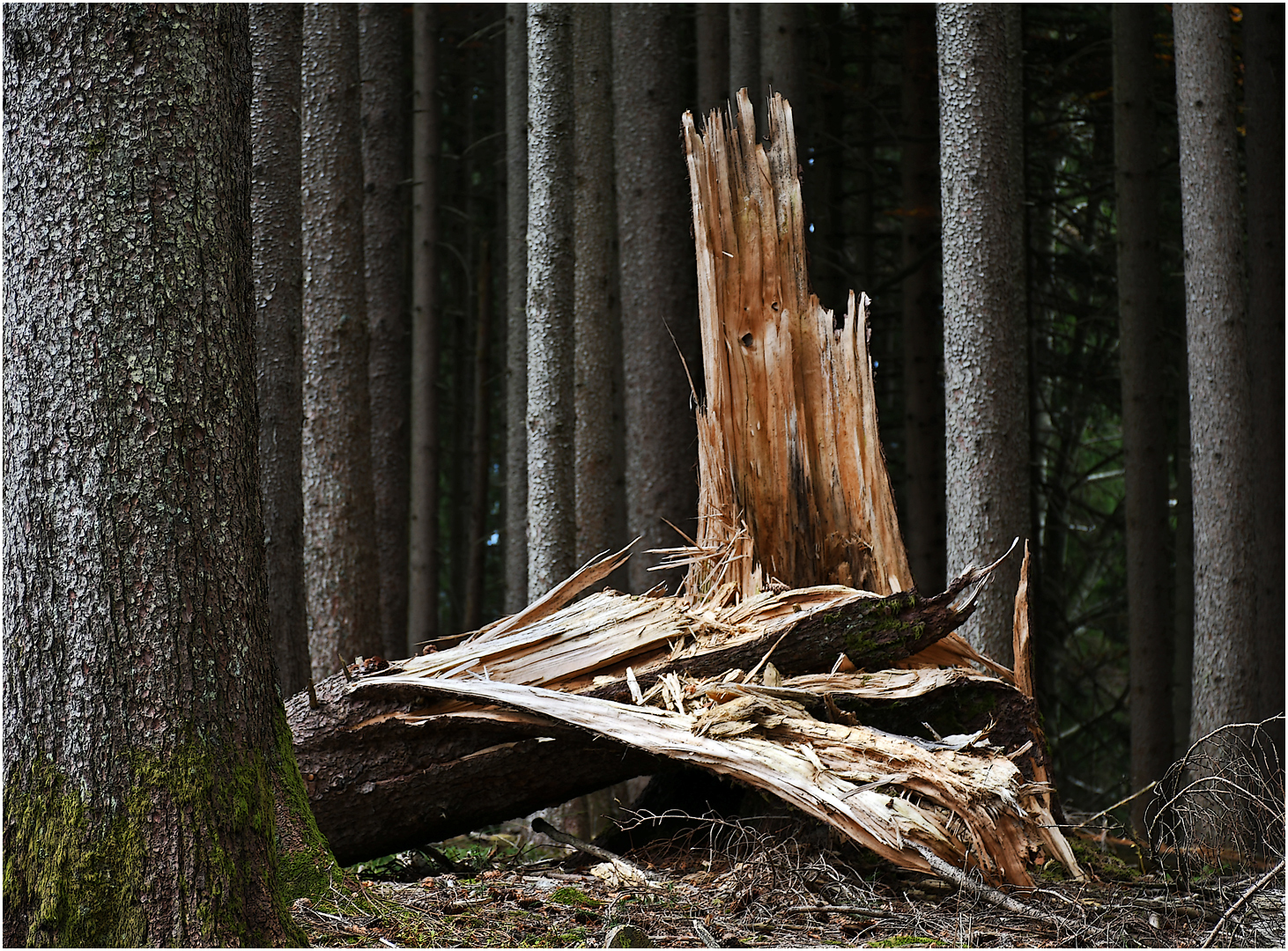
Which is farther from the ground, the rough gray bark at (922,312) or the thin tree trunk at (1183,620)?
the rough gray bark at (922,312)

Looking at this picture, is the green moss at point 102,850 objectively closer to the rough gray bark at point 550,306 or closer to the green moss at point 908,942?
the green moss at point 908,942

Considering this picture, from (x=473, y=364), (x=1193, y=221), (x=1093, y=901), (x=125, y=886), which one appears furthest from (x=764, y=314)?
(x=473, y=364)

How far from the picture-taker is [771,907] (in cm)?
399

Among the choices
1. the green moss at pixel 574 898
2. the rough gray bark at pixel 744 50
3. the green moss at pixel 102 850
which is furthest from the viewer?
the rough gray bark at pixel 744 50

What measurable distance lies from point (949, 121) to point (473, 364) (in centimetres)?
1142

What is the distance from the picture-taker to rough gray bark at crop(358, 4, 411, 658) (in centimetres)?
1022

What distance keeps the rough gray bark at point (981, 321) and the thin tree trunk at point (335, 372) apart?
13.3 feet

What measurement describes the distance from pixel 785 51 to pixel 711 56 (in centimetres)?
103

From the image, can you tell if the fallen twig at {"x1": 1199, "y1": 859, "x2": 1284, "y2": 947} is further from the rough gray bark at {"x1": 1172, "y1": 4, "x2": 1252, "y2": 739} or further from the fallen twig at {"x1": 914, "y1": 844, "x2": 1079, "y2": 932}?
the rough gray bark at {"x1": 1172, "y1": 4, "x2": 1252, "y2": 739}

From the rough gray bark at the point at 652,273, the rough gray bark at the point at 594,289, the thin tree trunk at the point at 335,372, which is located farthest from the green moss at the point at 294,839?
the rough gray bark at the point at 652,273

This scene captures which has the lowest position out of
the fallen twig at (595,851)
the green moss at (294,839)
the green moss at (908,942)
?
the fallen twig at (595,851)

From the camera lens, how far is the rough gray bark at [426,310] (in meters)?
11.8

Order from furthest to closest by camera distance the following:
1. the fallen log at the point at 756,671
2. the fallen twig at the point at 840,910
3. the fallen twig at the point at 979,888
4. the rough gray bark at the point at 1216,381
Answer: the rough gray bark at the point at 1216,381, the fallen log at the point at 756,671, the fallen twig at the point at 840,910, the fallen twig at the point at 979,888

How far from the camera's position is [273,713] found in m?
3.35
